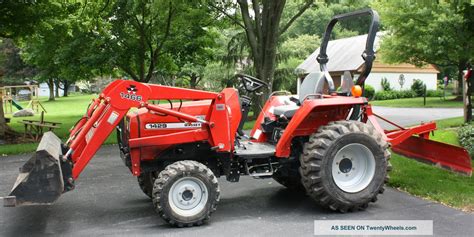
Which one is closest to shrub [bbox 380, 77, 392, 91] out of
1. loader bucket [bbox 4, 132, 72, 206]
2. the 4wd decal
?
the 4wd decal

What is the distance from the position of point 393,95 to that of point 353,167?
34.2 metres

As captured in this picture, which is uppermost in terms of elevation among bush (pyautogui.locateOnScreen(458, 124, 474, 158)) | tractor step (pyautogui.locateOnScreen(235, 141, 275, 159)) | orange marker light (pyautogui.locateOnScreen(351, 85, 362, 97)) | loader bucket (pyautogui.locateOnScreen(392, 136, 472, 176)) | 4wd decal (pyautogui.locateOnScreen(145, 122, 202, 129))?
orange marker light (pyautogui.locateOnScreen(351, 85, 362, 97))

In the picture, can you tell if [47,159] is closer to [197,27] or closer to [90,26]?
[90,26]

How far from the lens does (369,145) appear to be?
589cm

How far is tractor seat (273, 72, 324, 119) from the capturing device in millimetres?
6277

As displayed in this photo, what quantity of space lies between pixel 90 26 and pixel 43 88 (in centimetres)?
6937

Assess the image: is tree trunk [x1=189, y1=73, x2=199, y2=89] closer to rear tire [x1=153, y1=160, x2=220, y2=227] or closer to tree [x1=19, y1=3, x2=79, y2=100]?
tree [x1=19, y1=3, x2=79, y2=100]

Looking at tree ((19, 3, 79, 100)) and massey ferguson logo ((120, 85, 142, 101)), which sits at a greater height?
tree ((19, 3, 79, 100))

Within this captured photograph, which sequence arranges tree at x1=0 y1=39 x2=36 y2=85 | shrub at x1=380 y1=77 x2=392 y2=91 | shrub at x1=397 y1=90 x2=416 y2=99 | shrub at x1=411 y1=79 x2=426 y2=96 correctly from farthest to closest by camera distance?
tree at x1=0 y1=39 x2=36 y2=85 → shrub at x1=380 y1=77 x2=392 y2=91 → shrub at x1=411 y1=79 x2=426 y2=96 → shrub at x1=397 y1=90 x2=416 y2=99

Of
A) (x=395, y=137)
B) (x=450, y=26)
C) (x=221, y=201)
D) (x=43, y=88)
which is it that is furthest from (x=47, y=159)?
(x=43, y=88)

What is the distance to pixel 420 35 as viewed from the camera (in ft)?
90.9

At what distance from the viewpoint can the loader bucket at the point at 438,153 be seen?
6492 millimetres

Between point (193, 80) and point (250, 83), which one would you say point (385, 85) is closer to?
point (193, 80)

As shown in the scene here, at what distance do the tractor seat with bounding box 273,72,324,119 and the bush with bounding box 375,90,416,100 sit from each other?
107 feet
